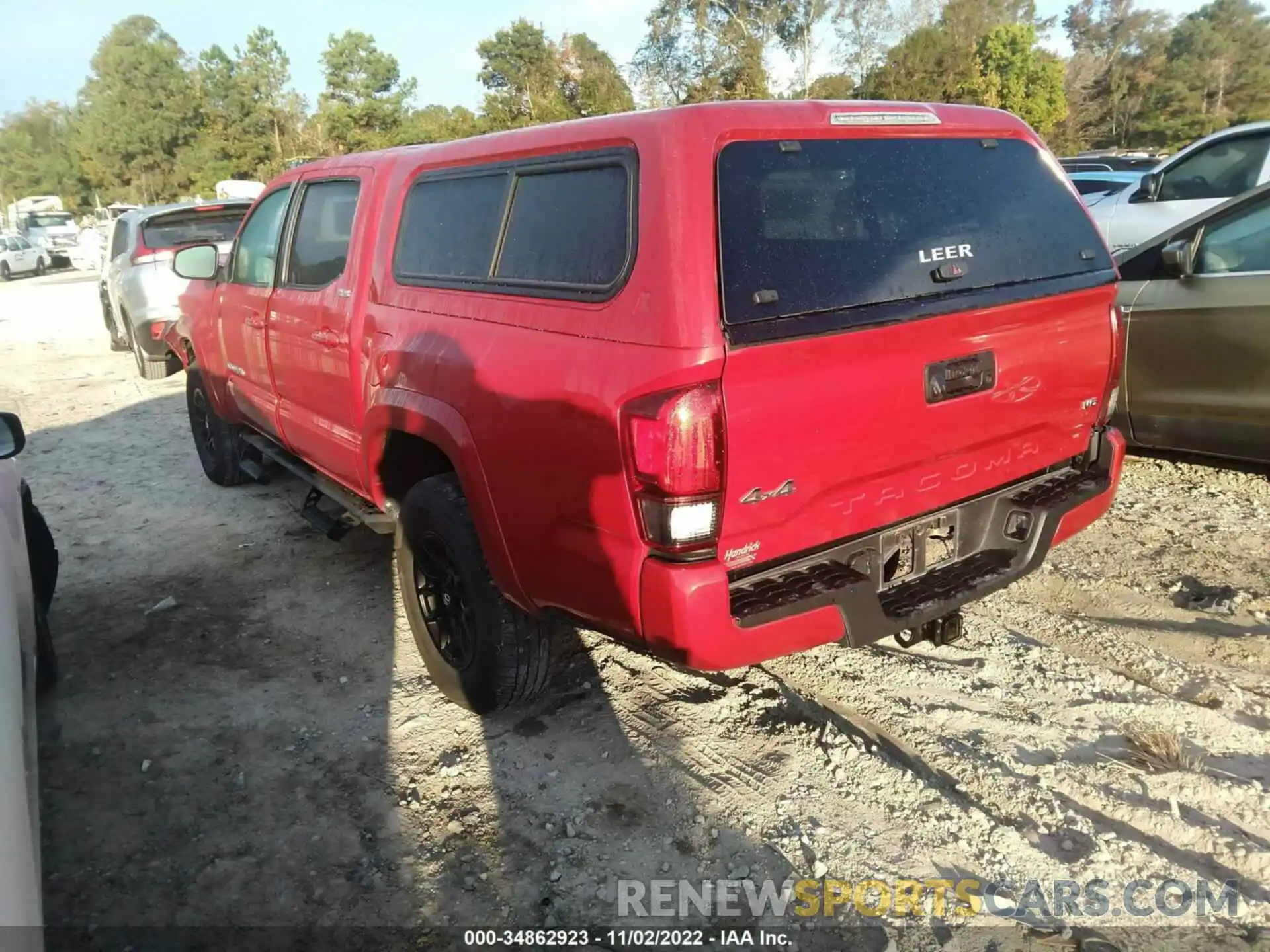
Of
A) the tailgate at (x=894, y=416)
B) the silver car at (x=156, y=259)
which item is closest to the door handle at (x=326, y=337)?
the tailgate at (x=894, y=416)

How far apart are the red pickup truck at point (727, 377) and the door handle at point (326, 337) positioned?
22 centimetres

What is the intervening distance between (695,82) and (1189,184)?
3052cm

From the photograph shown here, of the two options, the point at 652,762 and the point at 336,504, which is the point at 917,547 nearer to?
the point at 652,762

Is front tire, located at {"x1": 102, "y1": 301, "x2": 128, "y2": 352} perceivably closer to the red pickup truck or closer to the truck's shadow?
the truck's shadow

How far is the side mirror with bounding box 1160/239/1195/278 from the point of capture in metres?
4.71

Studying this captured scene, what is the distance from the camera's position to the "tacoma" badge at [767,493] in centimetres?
242

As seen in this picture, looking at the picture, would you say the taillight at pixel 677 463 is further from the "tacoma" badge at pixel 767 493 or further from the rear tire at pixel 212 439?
the rear tire at pixel 212 439

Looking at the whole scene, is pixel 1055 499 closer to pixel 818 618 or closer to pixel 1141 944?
pixel 818 618

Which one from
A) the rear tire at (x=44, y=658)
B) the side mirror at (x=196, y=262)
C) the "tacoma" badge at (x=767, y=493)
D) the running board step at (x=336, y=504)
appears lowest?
the rear tire at (x=44, y=658)

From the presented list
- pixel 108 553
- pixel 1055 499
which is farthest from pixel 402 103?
pixel 1055 499

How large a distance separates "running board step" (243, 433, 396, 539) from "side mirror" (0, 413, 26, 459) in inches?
52.1

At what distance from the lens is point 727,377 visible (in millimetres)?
2330

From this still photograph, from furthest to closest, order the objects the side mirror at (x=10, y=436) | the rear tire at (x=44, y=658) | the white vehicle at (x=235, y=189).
Result: the white vehicle at (x=235, y=189)
the rear tire at (x=44, y=658)
the side mirror at (x=10, y=436)

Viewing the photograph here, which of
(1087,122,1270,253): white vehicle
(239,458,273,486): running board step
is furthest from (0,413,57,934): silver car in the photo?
(1087,122,1270,253): white vehicle
